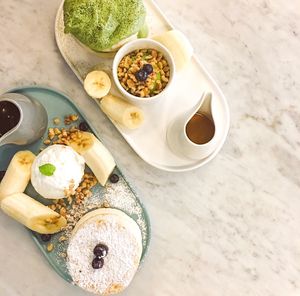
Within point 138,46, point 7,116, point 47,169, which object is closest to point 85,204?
point 47,169

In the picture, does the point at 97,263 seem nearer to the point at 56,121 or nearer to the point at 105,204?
the point at 105,204

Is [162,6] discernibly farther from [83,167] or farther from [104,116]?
[83,167]

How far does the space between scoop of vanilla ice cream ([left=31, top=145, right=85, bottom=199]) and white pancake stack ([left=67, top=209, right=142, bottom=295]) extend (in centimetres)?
9

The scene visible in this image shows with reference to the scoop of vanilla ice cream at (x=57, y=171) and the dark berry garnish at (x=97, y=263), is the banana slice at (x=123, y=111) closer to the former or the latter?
the scoop of vanilla ice cream at (x=57, y=171)

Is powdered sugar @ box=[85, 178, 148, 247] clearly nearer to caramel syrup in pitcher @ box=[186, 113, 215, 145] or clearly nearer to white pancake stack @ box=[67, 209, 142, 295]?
white pancake stack @ box=[67, 209, 142, 295]

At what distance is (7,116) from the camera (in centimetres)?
120

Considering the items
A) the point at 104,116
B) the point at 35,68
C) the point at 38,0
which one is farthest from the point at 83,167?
the point at 38,0

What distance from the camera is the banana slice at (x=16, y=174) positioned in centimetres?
125

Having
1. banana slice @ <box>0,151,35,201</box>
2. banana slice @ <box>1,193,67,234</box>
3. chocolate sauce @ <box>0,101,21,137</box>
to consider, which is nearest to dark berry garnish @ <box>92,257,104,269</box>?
banana slice @ <box>1,193,67,234</box>

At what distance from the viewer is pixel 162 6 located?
1.33m

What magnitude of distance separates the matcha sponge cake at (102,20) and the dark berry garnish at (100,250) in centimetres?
42

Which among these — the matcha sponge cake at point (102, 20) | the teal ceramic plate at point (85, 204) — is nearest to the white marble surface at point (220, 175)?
→ the teal ceramic plate at point (85, 204)

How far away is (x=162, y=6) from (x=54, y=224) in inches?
21.9

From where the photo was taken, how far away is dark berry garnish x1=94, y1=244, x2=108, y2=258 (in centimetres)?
122
